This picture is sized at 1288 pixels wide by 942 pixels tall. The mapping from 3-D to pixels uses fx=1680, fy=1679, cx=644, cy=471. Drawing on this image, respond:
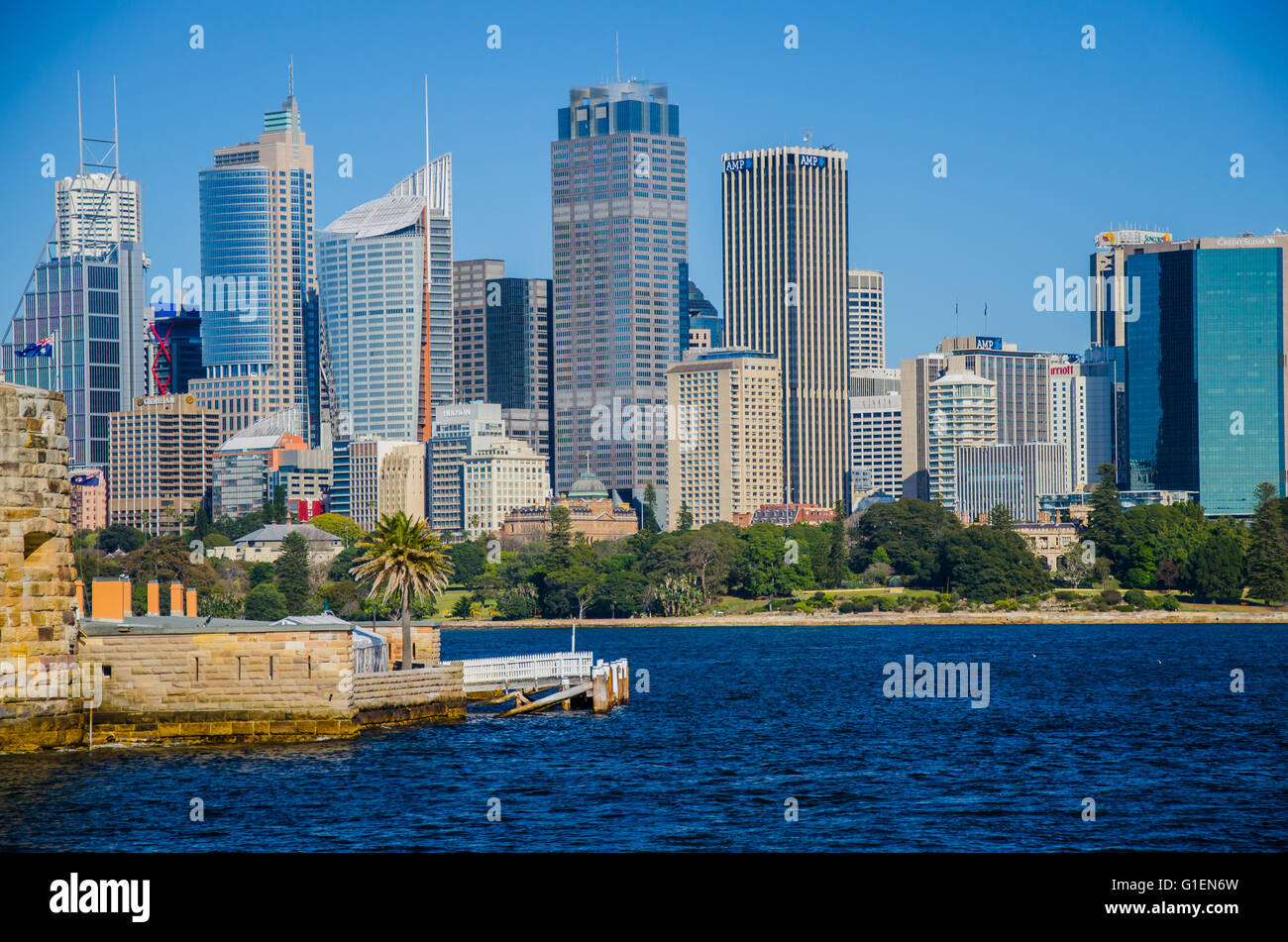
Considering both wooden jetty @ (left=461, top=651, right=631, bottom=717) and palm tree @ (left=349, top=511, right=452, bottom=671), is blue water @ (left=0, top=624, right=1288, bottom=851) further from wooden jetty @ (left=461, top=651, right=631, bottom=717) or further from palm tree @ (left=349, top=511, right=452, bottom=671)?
palm tree @ (left=349, top=511, right=452, bottom=671)

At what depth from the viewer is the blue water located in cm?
4409

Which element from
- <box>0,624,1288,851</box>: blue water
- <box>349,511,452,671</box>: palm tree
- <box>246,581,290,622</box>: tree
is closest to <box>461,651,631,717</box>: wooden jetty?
<box>0,624,1288,851</box>: blue water

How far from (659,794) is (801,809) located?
5.24 m

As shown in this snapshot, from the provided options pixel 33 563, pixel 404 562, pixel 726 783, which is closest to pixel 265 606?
pixel 404 562

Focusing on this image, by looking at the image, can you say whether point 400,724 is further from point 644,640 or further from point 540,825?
point 644,640

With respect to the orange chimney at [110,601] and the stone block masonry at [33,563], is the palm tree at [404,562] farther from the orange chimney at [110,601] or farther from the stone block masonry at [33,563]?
the stone block masonry at [33,563]

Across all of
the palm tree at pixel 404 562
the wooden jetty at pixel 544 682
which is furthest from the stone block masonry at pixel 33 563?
the wooden jetty at pixel 544 682

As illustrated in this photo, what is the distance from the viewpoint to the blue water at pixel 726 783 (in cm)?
4409

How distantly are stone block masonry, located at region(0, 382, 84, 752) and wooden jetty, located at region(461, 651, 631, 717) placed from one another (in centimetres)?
2671

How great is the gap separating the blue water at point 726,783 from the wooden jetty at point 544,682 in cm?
161

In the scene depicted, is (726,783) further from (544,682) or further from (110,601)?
(544,682)

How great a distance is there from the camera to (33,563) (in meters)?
51.6

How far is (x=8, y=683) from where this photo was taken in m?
51.6
